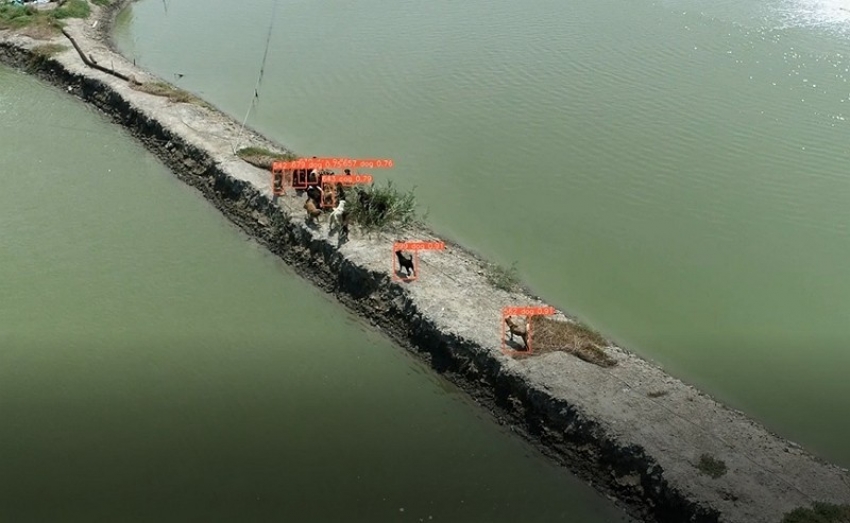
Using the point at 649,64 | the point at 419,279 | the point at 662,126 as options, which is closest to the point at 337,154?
the point at 419,279

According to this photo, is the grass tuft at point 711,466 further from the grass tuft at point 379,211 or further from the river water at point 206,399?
the grass tuft at point 379,211

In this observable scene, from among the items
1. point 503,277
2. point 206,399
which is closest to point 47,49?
point 206,399

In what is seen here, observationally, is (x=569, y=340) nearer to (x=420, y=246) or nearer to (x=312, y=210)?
(x=420, y=246)

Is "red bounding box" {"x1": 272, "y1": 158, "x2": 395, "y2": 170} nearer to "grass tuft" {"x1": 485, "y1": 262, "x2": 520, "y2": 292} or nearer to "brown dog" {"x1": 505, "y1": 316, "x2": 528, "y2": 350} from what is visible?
"grass tuft" {"x1": 485, "y1": 262, "x2": 520, "y2": 292}

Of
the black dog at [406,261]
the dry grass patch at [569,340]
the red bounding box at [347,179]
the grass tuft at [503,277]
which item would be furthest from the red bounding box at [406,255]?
the dry grass patch at [569,340]

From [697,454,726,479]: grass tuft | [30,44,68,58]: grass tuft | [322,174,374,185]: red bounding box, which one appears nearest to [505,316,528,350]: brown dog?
[697,454,726,479]: grass tuft

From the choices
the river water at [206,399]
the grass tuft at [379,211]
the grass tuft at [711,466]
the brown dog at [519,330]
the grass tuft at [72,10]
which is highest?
the grass tuft at [72,10]

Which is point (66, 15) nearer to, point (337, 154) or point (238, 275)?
point (337, 154)
